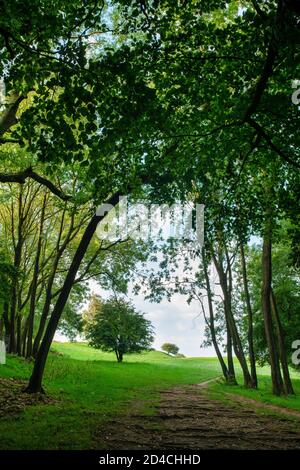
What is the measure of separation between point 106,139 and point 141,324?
46118mm

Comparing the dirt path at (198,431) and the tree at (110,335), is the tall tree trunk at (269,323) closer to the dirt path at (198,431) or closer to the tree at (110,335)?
the dirt path at (198,431)

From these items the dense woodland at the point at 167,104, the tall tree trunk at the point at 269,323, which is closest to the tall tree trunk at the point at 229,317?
the tall tree trunk at the point at 269,323

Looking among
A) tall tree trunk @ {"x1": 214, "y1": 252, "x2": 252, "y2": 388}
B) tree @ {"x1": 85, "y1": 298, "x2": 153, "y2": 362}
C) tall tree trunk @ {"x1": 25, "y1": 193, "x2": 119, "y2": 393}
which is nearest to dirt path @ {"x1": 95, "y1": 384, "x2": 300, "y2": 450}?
tall tree trunk @ {"x1": 25, "y1": 193, "x2": 119, "y2": 393}

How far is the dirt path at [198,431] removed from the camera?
26.6ft

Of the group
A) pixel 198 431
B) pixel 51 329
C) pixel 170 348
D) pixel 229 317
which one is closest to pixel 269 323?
pixel 229 317

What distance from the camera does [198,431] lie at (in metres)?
9.55

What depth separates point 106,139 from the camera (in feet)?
27.1

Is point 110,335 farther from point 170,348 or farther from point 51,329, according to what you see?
point 170,348

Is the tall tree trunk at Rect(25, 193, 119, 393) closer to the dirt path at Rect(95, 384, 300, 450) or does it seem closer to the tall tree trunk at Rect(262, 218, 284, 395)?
the dirt path at Rect(95, 384, 300, 450)

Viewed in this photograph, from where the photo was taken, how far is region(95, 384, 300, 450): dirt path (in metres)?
8.09

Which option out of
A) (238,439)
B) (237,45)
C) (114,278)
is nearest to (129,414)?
(238,439)

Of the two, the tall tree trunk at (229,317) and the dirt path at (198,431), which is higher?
the tall tree trunk at (229,317)

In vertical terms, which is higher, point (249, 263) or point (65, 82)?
point (249, 263)

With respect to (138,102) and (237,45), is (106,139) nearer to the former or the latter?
(138,102)
